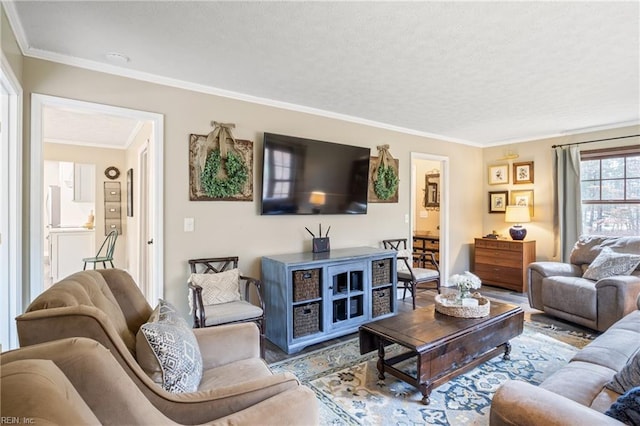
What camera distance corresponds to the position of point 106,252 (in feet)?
19.4

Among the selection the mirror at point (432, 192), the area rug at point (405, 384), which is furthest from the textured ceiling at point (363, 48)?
the mirror at point (432, 192)

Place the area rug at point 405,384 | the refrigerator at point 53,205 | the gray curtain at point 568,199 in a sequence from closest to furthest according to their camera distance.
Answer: the area rug at point 405,384 < the gray curtain at point 568,199 < the refrigerator at point 53,205

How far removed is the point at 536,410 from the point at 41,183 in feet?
10.6

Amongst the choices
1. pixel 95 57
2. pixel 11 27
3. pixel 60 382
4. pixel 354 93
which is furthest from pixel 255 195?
pixel 60 382

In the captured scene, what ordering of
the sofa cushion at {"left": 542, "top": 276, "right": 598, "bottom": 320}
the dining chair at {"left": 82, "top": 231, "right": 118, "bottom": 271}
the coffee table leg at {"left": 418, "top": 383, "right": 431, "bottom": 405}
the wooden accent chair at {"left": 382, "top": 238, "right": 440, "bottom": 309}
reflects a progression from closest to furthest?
the coffee table leg at {"left": 418, "top": 383, "right": 431, "bottom": 405}
the sofa cushion at {"left": 542, "top": 276, "right": 598, "bottom": 320}
the wooden accent chair at {"left": 382, "top": 238, "right": 440, "bottom": 309}
the dining chair at {"left": 82, "top": 231, "right": 118, "bottom": 271}

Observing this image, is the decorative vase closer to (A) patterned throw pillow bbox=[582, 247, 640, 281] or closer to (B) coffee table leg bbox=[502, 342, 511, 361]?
(B) coffee table leg bbox=[502, 342, 511, 361]

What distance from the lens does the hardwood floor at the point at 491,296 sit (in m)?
2.98

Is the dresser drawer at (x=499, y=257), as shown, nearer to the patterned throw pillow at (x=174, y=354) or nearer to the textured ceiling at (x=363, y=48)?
the textured ceiling at (x=363, y=48)

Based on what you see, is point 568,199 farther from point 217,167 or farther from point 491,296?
point 217,167

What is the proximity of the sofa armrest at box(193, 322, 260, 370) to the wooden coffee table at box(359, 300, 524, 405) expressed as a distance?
903 mm

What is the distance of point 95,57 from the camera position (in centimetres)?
253

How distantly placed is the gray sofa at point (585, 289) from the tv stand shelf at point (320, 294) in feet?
5.95

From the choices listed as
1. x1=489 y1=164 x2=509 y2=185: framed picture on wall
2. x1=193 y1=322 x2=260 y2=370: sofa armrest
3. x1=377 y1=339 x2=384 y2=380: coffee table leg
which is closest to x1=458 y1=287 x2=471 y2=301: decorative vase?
x1=377 y1=339 x2=384 y2=380: coffee table leg

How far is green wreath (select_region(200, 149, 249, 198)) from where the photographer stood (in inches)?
123
